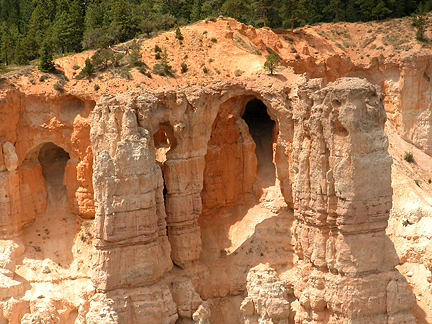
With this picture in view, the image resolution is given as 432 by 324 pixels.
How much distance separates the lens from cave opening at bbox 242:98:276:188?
Answer: 53562mm

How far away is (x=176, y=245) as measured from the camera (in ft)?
163

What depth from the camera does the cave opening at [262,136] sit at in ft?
176

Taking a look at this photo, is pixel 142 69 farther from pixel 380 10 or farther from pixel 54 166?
pixel 380 10

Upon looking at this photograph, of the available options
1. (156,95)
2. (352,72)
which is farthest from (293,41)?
(156,95)

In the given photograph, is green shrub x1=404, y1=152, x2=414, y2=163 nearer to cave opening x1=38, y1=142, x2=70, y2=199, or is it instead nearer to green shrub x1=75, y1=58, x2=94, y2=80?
green shrub x1=75, y1=58, x2=94, y2=80

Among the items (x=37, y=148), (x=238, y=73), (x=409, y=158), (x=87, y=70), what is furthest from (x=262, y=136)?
(x=409, y=158)

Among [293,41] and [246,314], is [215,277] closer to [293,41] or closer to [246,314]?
[246,314]

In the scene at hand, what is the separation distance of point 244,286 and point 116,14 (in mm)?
26369

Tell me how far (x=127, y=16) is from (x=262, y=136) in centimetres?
1759

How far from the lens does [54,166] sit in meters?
55.5

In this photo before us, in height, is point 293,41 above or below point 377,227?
above

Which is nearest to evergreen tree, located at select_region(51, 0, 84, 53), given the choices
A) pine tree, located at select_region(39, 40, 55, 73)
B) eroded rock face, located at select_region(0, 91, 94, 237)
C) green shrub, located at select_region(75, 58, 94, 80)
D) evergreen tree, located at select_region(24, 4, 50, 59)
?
evergreen tree, located at select_region(24, 4, 50, 59)

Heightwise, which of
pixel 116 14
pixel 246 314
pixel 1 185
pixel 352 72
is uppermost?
pixel 116 14

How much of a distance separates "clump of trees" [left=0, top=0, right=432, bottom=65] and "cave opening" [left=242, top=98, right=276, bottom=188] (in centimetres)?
769
